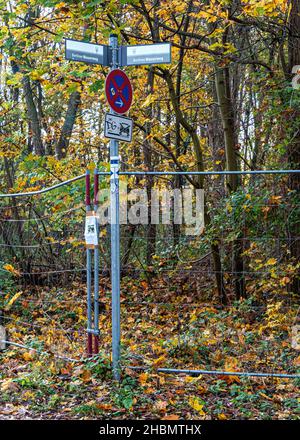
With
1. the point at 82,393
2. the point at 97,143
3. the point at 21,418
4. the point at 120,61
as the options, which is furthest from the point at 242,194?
the point at 97,143

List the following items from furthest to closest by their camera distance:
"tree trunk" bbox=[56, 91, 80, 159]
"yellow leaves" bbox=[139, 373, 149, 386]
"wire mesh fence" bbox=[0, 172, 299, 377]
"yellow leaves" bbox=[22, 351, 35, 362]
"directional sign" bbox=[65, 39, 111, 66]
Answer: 1. "tree trunk" bbox=[56, 91, 80, 159]
2. "wire mesh fence" bbox=[0, 172, 299, 377]
3. "yellow leaves" bbox=[22, 351, 35, 362]
4. "yellow leaves" bbox=[139, 373, 149, 386]
5. "directional sign" bbox=[65, 39, 111, 66]

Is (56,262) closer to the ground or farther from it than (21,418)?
farther from it

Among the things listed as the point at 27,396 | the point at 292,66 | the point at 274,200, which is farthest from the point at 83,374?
the point at 292,66

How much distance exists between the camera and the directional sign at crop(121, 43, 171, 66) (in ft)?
17.2

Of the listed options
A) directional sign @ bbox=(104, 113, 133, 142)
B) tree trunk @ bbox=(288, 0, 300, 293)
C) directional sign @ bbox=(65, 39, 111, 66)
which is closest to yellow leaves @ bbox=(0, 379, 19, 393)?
directional sign @ bbox=(104, 113, 133, 142)

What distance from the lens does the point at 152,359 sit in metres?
6.18

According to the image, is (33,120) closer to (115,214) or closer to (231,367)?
(115,214)

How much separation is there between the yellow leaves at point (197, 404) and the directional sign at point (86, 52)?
11.9 feet

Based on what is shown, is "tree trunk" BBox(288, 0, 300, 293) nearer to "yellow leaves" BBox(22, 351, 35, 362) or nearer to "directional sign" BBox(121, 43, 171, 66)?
"directional sign" BBox(121, 43, 171, 66)

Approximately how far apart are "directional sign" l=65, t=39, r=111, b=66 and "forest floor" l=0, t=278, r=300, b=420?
323 cm

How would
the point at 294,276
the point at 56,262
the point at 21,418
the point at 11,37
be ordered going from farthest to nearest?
1. the point at 11,37
2. the point at 294,276
3. the point at 56,262
4. the point at 21,418

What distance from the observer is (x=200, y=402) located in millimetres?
4992

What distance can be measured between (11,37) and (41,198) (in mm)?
3313

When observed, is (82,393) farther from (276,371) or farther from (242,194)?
(242,194)
